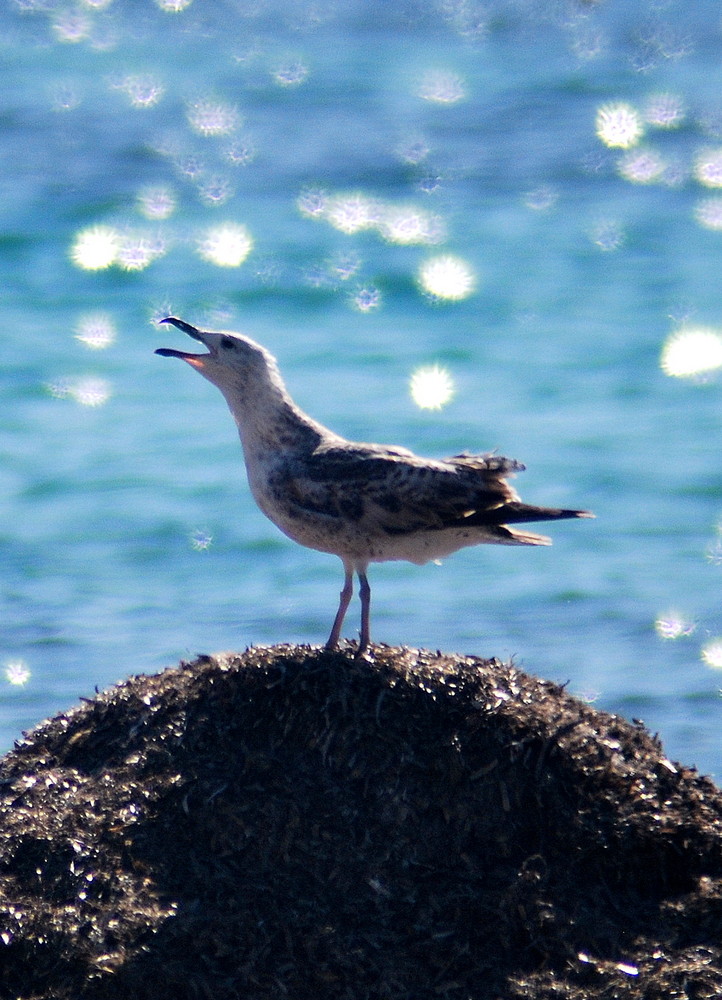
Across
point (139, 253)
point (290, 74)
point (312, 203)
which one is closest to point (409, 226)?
point (312, 203)

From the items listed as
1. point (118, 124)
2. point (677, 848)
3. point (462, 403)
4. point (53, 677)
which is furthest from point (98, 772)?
point (118, 124)

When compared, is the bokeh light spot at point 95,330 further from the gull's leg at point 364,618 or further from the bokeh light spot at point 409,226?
the gull's leg at point 364,618

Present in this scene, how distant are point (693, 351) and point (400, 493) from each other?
35.2ft

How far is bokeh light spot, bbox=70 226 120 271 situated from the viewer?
17531 mm

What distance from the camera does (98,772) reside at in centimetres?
619

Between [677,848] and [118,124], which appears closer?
[677,848]

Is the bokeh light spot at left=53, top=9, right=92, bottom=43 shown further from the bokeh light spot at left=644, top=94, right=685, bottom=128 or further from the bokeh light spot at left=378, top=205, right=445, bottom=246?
the bokeh light spot at left=644, top=94, right=685, bottom=128

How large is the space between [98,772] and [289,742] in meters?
0.77

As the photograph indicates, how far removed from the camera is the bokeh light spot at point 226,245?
17.7m

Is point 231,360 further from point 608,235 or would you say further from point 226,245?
point 608,235

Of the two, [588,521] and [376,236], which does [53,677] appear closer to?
[588,521]

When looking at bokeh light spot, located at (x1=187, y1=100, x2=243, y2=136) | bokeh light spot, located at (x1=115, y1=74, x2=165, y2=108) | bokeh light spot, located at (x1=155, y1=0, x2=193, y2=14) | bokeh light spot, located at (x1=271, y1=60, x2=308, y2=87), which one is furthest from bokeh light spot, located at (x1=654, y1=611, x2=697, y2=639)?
bokeh light spot, located at (x1=155, y1=0, x2=193, y2=14)

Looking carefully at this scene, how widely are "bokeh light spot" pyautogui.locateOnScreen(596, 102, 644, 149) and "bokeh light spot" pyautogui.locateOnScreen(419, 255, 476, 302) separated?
2.74 metres

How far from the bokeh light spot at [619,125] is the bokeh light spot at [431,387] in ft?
15.3
